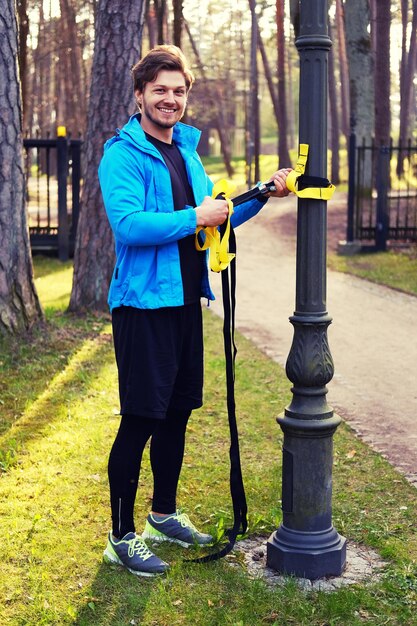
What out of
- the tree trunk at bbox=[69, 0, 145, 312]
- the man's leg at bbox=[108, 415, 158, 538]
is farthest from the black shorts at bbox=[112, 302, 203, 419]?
the tree trunk at bbox=[69, 0, 145, 312]

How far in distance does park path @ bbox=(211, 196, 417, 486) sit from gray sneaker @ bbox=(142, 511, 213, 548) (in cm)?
146

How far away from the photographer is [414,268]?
1409cm

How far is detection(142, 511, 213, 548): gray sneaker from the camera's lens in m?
4.16

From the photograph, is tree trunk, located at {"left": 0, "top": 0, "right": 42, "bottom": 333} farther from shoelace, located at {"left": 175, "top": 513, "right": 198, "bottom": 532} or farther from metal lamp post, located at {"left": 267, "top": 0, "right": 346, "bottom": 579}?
metal lamp post, located at {"left": 267, "top": 0, "right": 346, "bottom": 579}

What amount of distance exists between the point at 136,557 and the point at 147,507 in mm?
819

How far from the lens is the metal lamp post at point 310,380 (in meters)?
3.70

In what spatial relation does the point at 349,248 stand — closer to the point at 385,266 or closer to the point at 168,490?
the point at 385,266

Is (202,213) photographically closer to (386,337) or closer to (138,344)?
(138,344)

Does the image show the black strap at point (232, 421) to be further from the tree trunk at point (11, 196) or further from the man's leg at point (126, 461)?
the tree trunk at point (11, 196)

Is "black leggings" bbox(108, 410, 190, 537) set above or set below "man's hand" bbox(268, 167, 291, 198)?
below

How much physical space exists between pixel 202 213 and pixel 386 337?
5967 mm

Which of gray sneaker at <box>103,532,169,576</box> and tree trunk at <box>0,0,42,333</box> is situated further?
tree trunk at <box>0,0,42,333</box>

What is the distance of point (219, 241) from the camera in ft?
12.3

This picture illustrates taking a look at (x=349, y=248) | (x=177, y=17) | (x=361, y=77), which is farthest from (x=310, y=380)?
(x=177, y=17)
